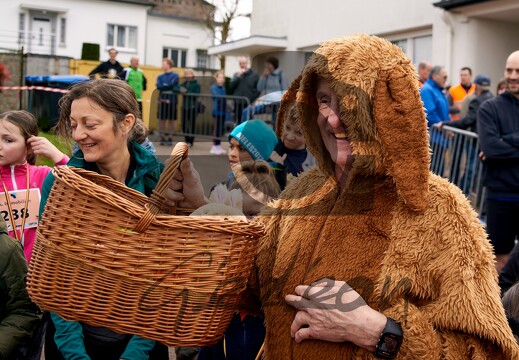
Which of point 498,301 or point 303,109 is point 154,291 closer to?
point 303,109

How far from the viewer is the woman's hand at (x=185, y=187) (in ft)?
6.74

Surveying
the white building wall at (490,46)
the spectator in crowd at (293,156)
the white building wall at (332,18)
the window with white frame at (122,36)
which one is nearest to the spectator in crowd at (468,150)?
the spectator in crowd at (293,156)

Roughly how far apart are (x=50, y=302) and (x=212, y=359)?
115 centimetres

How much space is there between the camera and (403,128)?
172 cm

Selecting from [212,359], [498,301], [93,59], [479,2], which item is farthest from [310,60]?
A: [93,59]

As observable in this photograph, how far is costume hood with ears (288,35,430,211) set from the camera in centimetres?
171

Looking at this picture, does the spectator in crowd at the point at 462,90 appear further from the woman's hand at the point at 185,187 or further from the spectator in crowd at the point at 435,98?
the woman's hand at the point at 185,187

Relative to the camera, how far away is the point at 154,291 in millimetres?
1759

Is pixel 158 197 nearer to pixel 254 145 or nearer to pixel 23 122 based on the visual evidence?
→ pixel 254 145

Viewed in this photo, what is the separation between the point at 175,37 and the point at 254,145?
42519 mm

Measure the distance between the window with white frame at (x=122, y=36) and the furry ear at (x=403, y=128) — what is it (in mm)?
39822

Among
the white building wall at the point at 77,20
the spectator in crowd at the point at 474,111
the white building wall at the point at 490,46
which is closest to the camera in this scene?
the spectator in crowd at the point at 474,111

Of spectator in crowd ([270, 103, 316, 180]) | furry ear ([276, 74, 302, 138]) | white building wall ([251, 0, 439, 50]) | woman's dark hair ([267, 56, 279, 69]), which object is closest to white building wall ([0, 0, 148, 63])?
white building wall ([251, 0, 439, 50])

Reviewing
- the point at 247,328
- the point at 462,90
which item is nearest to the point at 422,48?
the point at 462,90
